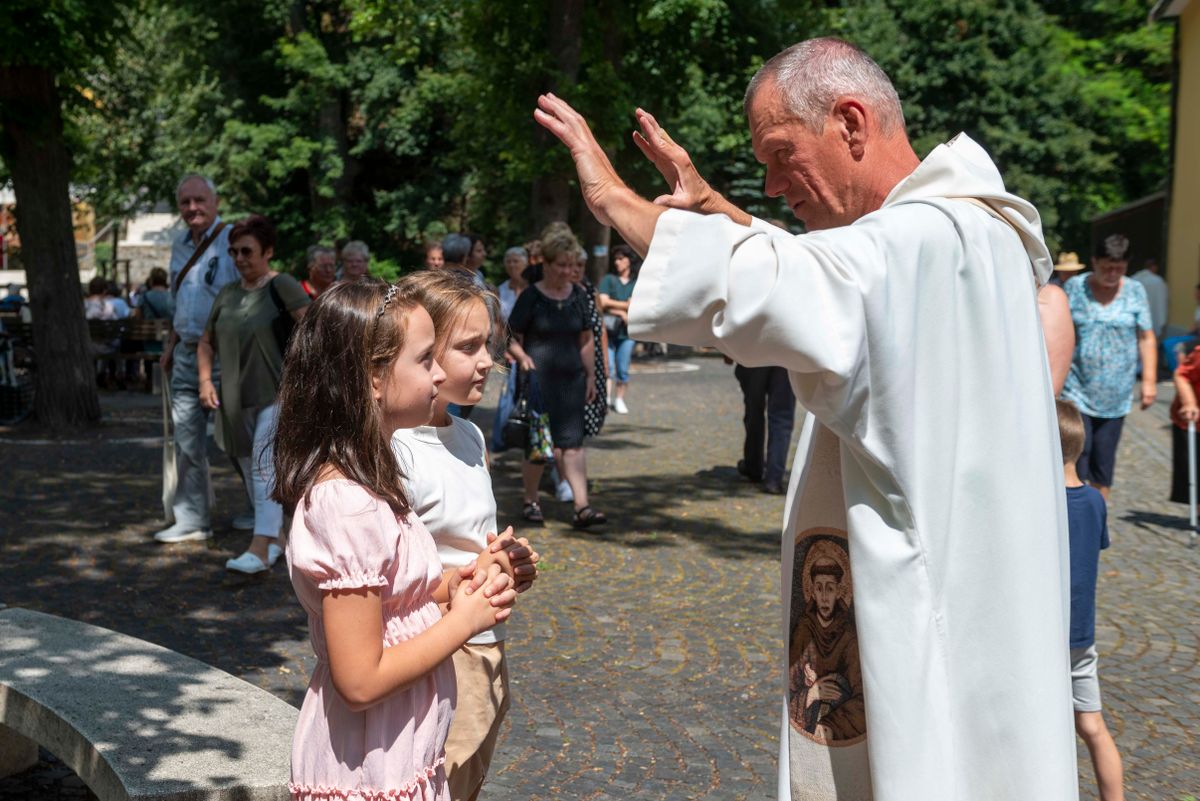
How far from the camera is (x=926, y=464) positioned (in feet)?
6.73

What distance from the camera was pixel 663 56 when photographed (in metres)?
22.7

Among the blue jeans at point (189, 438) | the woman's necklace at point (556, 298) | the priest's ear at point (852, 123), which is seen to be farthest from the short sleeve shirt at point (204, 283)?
the priest's ear at point (852, 123)

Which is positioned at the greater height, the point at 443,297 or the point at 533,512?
the point at 443,297

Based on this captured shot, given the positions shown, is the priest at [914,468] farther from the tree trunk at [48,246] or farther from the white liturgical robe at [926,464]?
the tree trunk at [48,246]

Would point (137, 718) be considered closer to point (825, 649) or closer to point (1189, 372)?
point (825, 649)

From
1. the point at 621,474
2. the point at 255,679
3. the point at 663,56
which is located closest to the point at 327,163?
the point at 663,56

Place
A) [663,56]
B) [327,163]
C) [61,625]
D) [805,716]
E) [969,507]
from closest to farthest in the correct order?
[969,507] → [805,716] → [61,625] → [663,56] → [327,163]

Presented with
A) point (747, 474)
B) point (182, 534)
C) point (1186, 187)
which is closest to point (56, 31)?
point (182, 534)

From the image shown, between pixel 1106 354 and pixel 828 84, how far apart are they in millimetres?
6628

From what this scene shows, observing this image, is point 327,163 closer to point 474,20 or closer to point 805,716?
point 474,20

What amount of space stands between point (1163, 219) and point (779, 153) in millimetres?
26556

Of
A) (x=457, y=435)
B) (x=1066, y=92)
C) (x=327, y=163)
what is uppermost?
(x=1066, y=92)

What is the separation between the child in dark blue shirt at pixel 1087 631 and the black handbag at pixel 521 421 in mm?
5253

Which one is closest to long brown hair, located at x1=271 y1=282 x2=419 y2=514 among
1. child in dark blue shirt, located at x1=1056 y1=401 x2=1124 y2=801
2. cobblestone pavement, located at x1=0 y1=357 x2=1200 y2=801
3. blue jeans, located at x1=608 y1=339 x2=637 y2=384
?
cobblestone pavement, located at x1=0 y1=357 x2=1200 y2=801
